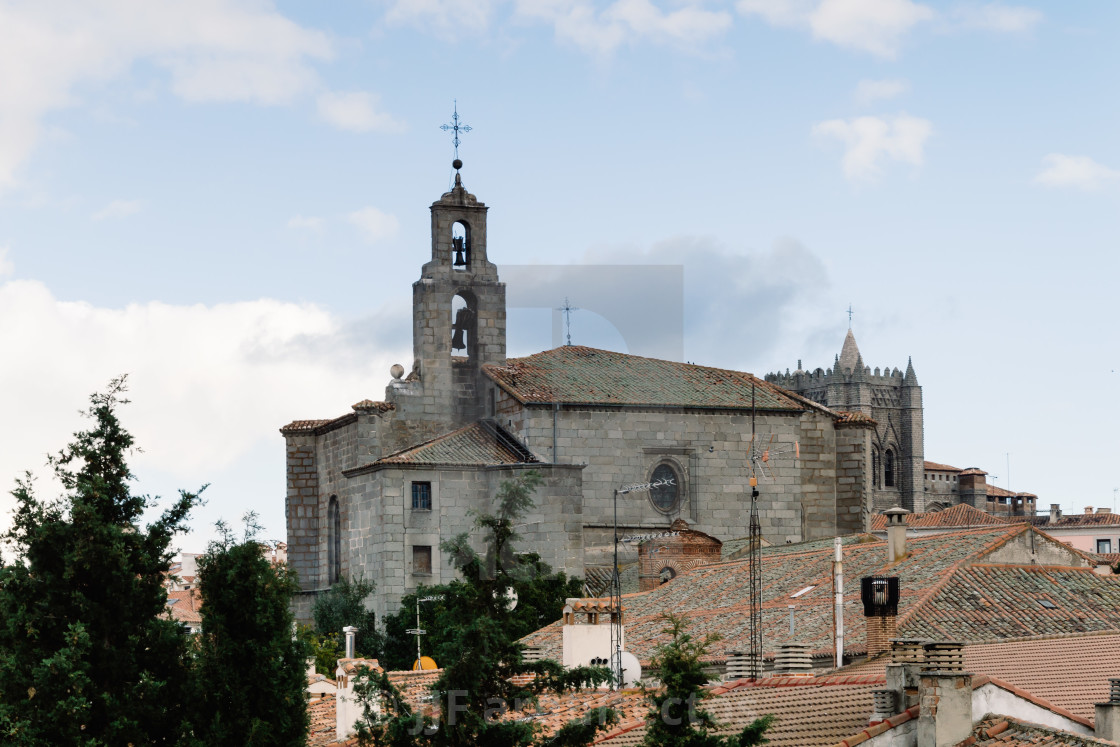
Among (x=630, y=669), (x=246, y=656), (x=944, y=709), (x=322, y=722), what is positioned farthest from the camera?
(x=322, y=722)

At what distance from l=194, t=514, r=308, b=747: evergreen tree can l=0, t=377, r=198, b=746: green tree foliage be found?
0.38 m

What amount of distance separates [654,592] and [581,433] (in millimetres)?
13239

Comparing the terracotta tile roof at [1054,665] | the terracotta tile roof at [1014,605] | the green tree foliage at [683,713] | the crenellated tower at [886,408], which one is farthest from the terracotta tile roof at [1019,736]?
the crenellated tower at [886,408]

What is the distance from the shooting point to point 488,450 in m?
55.8

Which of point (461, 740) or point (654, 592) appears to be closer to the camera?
point (461, 740)

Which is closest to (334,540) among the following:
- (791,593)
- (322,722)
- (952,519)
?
(791,593)

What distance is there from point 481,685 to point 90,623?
5613 mm

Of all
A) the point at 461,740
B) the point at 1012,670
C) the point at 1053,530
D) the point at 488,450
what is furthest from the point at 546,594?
the point at 1053,530

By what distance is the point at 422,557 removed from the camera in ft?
178

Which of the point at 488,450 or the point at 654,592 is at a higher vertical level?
the point at 488,450

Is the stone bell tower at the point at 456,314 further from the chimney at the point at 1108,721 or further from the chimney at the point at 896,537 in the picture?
the chimney at the point at 1108,721

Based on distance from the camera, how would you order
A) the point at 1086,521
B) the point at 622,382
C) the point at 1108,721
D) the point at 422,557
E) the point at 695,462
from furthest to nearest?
1. the point at 1086,521
2. the point at 622,382
3. the point at 695,462
4. the point at 422,557
5. the point at 1108,721

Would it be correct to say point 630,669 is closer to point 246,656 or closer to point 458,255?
point 246,656

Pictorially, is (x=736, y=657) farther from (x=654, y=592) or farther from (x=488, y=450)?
(x=488, y=450)
